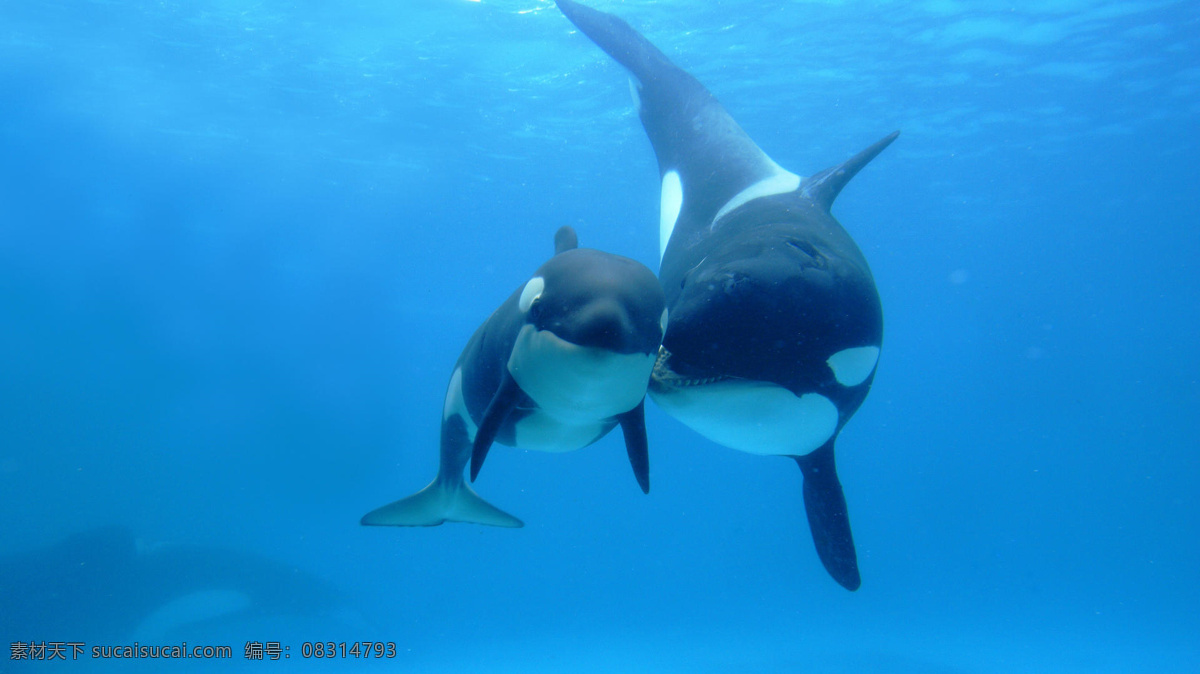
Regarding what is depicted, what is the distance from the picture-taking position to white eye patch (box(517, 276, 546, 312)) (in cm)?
293

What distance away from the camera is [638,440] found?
3.28m

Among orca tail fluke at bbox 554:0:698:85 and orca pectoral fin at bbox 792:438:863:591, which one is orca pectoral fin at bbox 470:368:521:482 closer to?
orca pectoral fin at bbox 792:438:863:591

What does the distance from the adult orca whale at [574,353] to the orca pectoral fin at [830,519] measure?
0.99m

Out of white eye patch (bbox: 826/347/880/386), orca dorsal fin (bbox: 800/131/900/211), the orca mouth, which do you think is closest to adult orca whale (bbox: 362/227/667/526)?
the orca mouth

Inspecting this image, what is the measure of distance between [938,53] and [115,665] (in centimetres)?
2539

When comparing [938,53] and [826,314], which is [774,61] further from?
[826,314]

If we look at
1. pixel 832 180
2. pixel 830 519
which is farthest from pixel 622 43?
pixel 830 519

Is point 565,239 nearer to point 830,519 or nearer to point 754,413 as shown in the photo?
point 754,413

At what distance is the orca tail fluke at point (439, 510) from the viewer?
19.2 feet

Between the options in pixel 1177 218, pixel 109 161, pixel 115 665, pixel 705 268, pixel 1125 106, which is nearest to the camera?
pixel 705 268

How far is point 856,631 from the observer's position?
27875mm

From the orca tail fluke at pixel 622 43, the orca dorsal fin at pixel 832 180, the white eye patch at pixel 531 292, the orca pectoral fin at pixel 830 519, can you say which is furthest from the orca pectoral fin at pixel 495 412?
the orca tail fluke at pixel 622 43

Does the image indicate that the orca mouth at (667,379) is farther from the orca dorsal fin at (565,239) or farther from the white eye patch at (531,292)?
the orca dorsal fin at (565,239)

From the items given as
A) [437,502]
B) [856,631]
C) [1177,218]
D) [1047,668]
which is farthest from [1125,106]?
[437,502]
